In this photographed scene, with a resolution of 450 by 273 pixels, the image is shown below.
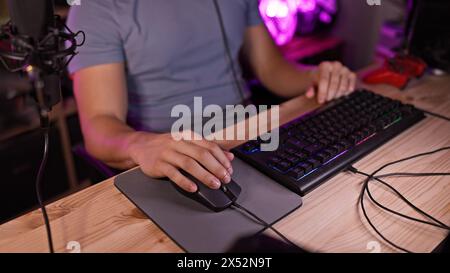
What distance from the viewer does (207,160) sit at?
0.62 m

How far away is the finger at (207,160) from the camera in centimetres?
62

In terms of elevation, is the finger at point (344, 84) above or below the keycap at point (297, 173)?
above

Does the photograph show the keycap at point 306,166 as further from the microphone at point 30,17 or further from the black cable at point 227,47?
the black cable at point 227,47

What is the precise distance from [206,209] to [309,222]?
16 cm

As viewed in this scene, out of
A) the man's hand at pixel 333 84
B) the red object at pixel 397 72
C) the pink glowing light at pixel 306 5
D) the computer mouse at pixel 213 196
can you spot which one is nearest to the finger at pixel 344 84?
the man's hand at pixel 333 84

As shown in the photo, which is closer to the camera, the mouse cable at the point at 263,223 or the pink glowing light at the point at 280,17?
the mouse cable at the point at 263,223

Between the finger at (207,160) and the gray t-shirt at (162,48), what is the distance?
46 cm

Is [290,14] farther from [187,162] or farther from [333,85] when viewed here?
[187,162]

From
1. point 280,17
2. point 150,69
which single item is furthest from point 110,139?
point 280,17

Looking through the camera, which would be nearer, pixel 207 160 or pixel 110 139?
pixel 207 160

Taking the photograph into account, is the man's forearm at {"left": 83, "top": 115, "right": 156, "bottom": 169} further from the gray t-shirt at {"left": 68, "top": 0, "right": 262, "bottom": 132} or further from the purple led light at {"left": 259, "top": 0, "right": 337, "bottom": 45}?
the purple led light at {"left": 259, "top": 0, "right": 337, "bottom": 45}

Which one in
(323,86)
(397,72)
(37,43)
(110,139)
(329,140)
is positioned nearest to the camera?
(37,43)

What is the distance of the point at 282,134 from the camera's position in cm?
78

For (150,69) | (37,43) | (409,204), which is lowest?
(409,204)
